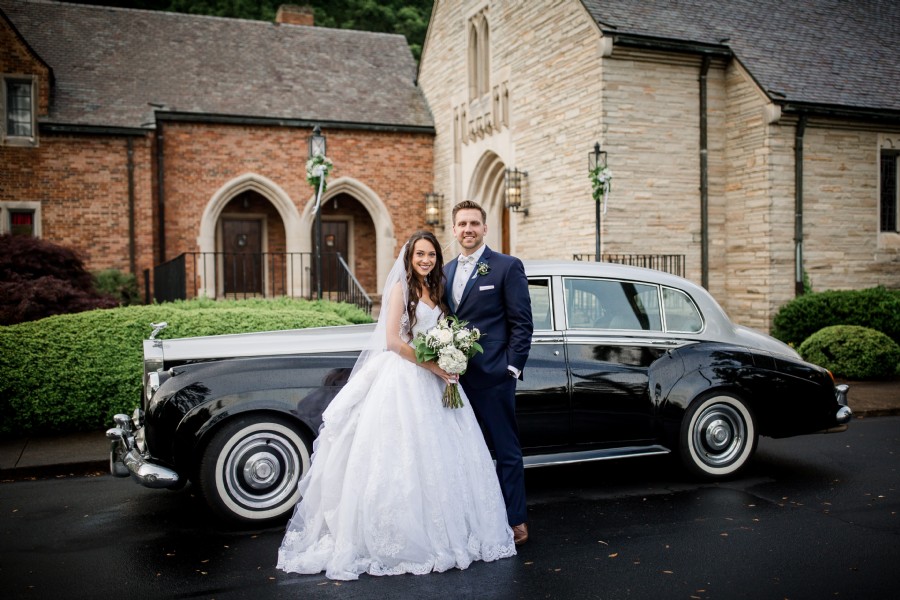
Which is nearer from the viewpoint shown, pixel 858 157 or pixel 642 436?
pixel 642 436

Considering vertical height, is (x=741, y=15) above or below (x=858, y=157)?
above

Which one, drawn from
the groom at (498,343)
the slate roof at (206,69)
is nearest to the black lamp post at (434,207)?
the slate roof at (206,69)

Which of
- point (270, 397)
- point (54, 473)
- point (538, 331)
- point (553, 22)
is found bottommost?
point (54, 473)

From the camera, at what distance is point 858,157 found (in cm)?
1546

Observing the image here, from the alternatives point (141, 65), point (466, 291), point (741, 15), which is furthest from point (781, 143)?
point (141, 65)

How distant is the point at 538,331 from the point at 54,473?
438 cm

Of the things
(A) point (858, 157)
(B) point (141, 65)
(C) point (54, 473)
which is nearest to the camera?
(C) point (54, 473)

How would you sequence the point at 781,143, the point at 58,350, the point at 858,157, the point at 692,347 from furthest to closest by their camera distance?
the point at 858,157, the point at 781,143, the point at 58,350, the point at 692,347

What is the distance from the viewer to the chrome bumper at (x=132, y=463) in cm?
477

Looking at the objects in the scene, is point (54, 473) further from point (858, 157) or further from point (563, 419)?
point (858, 157)

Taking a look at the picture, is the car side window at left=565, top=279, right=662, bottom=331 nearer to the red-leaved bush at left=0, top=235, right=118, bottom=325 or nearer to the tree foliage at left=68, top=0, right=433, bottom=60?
the red-leaved bush at left=0, top=235, right=118, bottom=325

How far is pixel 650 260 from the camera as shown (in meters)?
14.2

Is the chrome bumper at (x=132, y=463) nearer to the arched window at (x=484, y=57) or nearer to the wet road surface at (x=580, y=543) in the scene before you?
the wet road surface at (x=580, y=543)

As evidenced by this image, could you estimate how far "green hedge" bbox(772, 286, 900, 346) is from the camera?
13.2 meters
